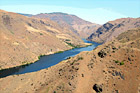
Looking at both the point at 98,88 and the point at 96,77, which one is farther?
the point at 96,77

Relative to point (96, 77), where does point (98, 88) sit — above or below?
below

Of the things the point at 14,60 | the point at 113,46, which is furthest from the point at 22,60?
the point at 113,46

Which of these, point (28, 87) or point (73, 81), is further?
point (28, 87)

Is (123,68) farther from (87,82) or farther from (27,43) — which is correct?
(27,43)

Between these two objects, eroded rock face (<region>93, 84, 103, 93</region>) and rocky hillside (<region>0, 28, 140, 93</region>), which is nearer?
eroded rock face (<region>93, 84, 103, 93</region>)

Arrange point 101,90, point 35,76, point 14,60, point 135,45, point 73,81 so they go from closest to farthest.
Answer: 1. point 101,90
2. point 73,81
3. point 35,76
4. point 135,45
5. point 14,60

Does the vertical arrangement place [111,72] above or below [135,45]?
below

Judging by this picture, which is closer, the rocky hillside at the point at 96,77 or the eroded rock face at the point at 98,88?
the eroded rock face at the point at 98,88

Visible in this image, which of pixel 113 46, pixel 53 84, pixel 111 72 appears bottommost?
pixel 53 84
